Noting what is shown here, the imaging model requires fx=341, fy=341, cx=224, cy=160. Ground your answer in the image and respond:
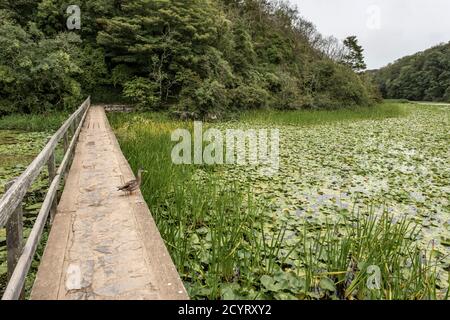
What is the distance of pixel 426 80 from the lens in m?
55.8

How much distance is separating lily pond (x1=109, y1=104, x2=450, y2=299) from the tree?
21.4 m

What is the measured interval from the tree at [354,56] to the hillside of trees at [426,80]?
29.5 m

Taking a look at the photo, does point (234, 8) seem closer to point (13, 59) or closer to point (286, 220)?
point (13, 59)

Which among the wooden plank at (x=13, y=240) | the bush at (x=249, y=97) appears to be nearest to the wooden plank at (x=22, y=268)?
the wooden plank at (x=13, y=240)

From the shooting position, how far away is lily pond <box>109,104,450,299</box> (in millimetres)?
2693

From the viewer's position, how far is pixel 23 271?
178 cm

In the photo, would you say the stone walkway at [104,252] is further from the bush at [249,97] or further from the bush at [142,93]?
the bush at [249,97]

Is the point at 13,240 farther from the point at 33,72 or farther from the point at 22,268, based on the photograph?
the point at 33,72

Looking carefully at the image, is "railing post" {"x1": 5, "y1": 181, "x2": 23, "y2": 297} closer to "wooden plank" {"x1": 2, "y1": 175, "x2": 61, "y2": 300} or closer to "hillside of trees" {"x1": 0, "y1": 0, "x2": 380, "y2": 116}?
"wooden plank" {"x1": 2, "y1": 175, "x2": 61, "y2": 300}

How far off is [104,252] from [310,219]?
264 cm

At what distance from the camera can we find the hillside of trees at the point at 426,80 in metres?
53.6

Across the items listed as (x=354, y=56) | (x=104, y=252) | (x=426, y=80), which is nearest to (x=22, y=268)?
(x=104, y=252)

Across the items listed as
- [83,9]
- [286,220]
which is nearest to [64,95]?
[83,9]

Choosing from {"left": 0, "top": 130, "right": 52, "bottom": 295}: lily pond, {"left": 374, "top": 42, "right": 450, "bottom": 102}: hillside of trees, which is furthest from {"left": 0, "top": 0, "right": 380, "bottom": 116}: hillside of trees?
{"left": 374, "top": 42, "right": 450, "bottom": 102}: hillside of trees
